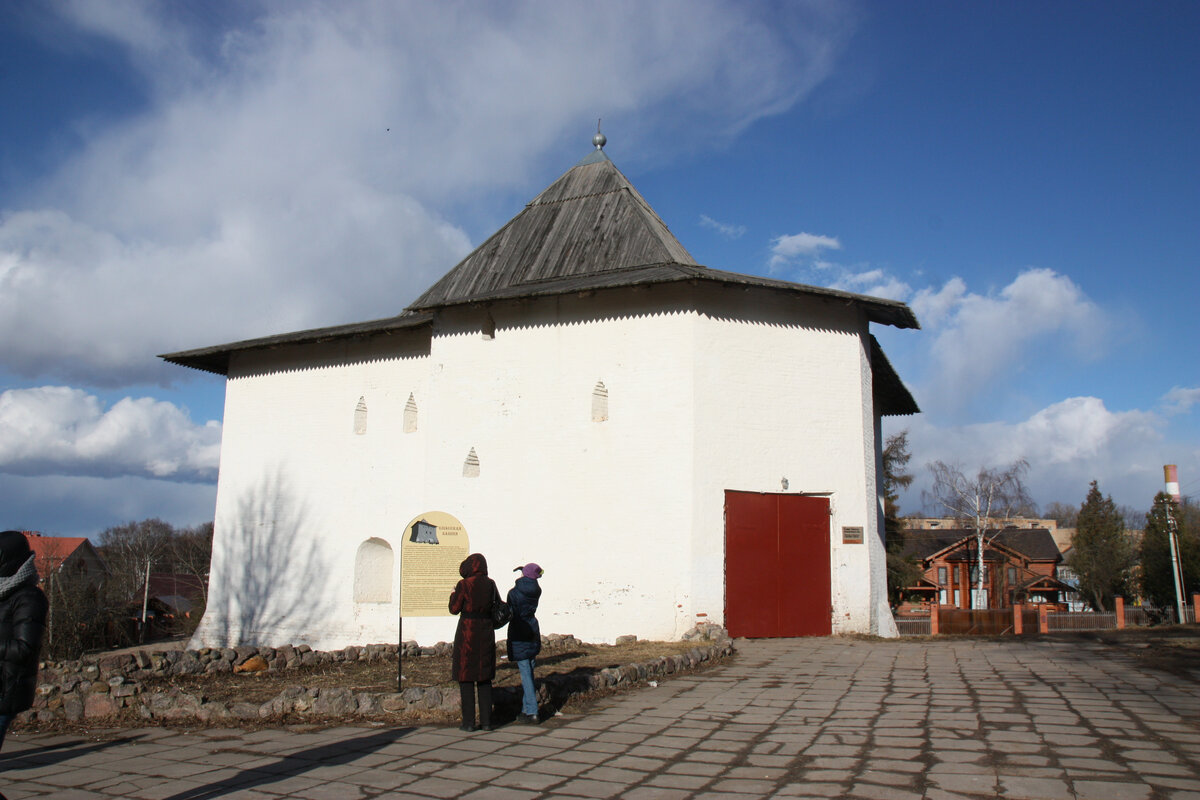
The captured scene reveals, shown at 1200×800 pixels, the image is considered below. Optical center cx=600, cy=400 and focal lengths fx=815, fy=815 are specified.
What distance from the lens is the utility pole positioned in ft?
107

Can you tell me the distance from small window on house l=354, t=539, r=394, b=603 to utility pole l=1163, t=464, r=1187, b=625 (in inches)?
980

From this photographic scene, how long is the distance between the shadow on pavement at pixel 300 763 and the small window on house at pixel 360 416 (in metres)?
11.5

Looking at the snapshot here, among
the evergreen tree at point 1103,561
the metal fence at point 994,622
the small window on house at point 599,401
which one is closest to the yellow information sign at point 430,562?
the small window on house at point 599,401

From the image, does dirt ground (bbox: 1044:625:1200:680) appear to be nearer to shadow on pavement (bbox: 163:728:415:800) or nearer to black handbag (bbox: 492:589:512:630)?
black handbag (bbox: 492:589:512:630)

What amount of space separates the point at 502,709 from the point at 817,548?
817 centimetres

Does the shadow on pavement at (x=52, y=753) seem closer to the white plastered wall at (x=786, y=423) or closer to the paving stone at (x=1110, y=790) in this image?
the paving stone at (x=1110, y=790)

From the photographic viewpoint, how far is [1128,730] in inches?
225

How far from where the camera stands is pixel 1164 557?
3741cm

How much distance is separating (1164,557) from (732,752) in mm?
40871

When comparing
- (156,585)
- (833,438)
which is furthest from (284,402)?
(156,585)

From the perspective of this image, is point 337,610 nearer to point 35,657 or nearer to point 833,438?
point 833,438

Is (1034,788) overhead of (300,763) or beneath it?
overhead

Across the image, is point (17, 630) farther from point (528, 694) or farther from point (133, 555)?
point (133, 555)

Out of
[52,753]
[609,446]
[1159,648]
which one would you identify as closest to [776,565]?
[609,446]
